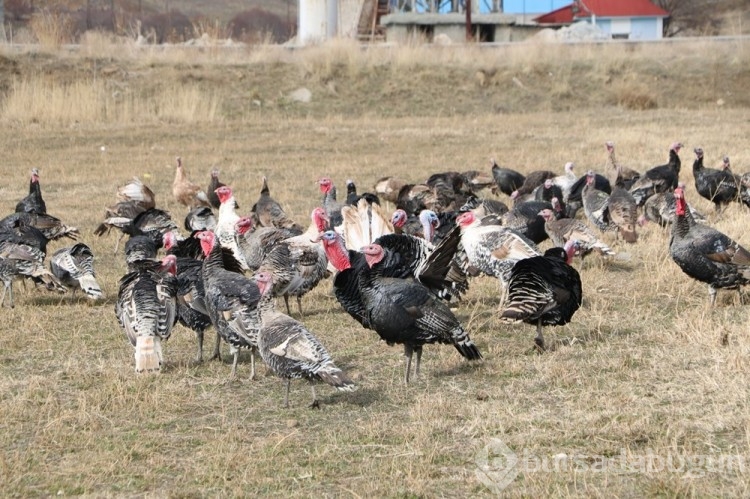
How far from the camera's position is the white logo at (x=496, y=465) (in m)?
5.52

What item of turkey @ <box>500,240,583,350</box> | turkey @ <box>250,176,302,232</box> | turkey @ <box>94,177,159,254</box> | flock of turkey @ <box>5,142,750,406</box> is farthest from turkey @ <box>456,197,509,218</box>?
turkey @ <box>500,240,583,350</box>

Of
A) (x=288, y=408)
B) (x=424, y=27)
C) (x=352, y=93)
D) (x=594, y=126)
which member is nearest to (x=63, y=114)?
(x=352, y=93)

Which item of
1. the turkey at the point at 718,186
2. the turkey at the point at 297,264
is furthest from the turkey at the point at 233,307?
the turkey at the point at 718,186

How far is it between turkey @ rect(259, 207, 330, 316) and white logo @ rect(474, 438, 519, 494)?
136 inches

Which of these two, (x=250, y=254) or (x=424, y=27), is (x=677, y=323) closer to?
(x=250, y=254)

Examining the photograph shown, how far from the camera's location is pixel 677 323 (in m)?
8.59

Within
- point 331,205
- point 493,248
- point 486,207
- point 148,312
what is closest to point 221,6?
point 331,205

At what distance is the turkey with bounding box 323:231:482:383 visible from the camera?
739 cm

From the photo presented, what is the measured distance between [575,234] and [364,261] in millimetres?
3533

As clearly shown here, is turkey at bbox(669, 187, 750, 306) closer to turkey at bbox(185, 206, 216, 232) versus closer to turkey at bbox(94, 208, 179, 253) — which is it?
turkey at bbox(94, 208, 179, 253)

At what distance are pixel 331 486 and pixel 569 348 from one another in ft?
10.2

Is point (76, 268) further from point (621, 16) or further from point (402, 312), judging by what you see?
point (621, 16)

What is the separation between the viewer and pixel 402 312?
24.2 ft

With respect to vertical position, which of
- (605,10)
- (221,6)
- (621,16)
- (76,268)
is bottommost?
(76,268)
